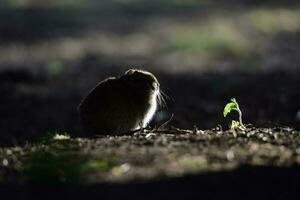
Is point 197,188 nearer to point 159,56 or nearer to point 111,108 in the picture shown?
point 111,108

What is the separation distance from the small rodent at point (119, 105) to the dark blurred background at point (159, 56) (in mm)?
1583

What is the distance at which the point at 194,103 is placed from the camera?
42.4 ft

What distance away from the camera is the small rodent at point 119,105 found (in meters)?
8.66

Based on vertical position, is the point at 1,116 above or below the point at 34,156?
below

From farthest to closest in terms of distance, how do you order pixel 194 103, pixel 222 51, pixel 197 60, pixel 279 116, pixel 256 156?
pixel 222 51, pixel 197 60, pixel 194 103, pixel 279 116, pixel 256 156

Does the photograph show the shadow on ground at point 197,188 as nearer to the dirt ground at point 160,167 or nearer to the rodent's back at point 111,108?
the dirt ground at point 160,167

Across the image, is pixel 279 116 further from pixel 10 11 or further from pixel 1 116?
pixel 10 11

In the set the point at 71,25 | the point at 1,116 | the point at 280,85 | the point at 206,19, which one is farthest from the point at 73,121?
the point at 206,19

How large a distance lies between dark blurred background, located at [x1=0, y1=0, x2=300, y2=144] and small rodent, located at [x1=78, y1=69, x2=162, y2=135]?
158 centimetres

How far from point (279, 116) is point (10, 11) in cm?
1855

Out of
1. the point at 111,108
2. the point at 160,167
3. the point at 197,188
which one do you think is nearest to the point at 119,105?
the point at 111,108

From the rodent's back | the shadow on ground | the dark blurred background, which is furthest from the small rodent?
the shadow on ground

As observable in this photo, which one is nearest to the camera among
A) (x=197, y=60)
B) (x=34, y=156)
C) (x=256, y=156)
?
(x=256, y=156)

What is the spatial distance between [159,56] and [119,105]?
1199 centimetres
